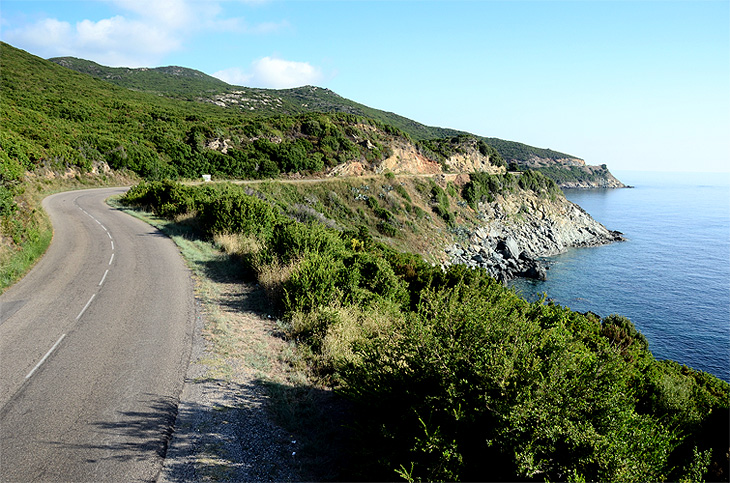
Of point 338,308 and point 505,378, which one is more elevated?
point 505,378

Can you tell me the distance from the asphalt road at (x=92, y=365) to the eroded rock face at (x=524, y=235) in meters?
38.6

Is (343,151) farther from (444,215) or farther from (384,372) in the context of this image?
(384,372)

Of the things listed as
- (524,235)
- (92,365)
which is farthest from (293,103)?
(92,365)

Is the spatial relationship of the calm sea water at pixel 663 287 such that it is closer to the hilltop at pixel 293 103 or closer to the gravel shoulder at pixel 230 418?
the gravel shoulder at pixel 230 418

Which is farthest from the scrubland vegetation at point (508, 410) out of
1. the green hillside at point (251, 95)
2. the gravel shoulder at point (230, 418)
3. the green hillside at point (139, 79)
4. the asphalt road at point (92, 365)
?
the green hillside at point (139, 79)

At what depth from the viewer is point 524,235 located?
6006 cm

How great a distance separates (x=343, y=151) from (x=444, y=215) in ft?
61.9

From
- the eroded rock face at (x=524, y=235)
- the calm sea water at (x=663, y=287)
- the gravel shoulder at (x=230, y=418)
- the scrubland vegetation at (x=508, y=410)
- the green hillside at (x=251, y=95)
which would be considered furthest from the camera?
the green hillside at (x=251, y=95)

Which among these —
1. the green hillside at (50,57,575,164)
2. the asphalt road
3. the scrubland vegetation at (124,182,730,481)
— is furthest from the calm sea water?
the green hillside at (50,57,575,164)

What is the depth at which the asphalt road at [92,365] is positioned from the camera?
520cm

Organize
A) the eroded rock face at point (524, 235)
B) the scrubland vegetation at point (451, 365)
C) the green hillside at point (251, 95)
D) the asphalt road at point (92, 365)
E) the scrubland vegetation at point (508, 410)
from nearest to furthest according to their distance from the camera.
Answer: the scrubland vegetation at point (508, 410) → the scrubland vegetation at point (451, 365) → the asphalt road at point (92, 365) → the eroded rock face at point (524, 235) → the green hillside at point (251, 95)

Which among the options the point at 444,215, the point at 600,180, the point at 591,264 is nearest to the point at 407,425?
the point at 444,215

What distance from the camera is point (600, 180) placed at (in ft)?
600

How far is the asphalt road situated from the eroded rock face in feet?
127
